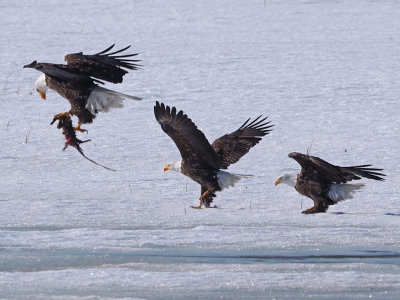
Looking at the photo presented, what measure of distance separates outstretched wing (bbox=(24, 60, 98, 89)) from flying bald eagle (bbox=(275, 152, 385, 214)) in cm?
171

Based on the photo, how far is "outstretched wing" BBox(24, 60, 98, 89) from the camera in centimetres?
721

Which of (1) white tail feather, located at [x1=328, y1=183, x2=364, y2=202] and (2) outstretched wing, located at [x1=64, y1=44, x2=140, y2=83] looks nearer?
(1) white tail feather, located at [x1=328, y1=183, x2=364, y2=202]

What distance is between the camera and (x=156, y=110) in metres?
7.24

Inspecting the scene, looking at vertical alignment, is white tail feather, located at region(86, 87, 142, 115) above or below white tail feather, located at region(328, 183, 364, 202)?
above

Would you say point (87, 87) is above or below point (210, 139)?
above

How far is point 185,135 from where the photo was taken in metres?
7.39

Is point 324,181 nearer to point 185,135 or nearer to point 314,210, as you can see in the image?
point 314,210

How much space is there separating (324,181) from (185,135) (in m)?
1.07

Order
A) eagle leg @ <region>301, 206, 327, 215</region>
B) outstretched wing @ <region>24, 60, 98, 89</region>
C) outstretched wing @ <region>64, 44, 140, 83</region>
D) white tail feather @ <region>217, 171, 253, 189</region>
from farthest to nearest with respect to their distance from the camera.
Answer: outstretched wing @ <region>64, 44, 140, 83</region> < white tail feather @ <region>217, 171, 253, 189</region> < outstretched wing @ <region>24, 60, 98, 89</region> < eagle leg @ <region>301, 206, 327, 215</region>

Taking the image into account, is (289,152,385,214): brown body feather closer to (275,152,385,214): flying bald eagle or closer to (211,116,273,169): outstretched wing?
(275,152,385,214): flying bald eagle

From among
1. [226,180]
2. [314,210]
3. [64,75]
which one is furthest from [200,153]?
[64,75]

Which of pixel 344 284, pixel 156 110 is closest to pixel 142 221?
pixel 156 110

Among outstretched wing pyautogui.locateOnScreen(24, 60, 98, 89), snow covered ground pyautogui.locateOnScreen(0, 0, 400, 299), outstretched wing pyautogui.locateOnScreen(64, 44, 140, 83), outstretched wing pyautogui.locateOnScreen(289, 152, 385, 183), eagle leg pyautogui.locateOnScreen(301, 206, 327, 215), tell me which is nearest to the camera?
snow covered ground pyautogui.locateOnScreen(0, 0, 400, 299)

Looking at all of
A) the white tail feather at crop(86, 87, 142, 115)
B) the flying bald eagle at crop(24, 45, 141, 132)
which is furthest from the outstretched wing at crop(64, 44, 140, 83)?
the white tail feather at crop(86, 87, 142, 115)
